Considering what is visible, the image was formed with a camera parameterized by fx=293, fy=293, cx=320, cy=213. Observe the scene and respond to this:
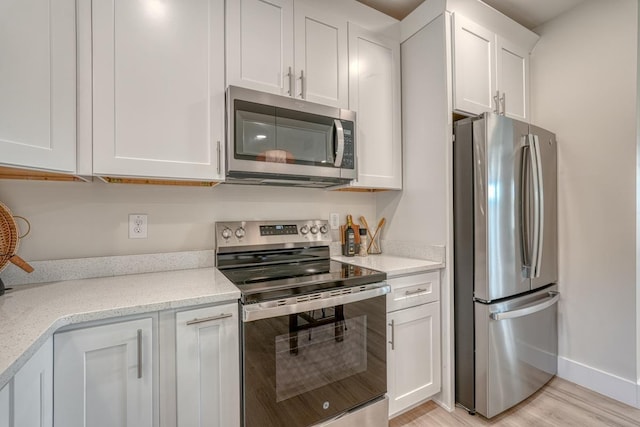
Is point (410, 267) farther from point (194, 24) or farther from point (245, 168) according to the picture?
point (194, 24)

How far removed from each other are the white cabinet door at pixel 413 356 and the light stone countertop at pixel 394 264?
0.23 metres

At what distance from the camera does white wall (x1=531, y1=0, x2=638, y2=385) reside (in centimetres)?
184

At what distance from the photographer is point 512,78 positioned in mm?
2172

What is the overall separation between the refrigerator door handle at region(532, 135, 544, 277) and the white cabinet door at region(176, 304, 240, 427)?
1.82m

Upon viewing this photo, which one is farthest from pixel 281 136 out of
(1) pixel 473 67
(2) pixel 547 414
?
(2) pixel 547 414

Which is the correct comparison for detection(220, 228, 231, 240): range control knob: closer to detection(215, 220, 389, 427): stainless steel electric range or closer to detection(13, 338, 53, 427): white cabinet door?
detection(215, 220, 389, 427): stainless steel electric range

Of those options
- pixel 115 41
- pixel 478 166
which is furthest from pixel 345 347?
pixel 115 41

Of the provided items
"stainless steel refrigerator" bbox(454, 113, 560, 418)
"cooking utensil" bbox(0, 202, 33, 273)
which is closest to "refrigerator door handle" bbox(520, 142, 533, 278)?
"stainless steel refrigerator" bbox(454, 113, 560, 418)

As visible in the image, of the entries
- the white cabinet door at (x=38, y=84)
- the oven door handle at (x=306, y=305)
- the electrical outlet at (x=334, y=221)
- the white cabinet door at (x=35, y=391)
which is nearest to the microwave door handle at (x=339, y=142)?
the electrical outlet at (x=334, y=221)

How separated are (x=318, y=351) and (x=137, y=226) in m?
1.14

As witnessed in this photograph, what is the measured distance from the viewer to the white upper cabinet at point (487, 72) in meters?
1.84

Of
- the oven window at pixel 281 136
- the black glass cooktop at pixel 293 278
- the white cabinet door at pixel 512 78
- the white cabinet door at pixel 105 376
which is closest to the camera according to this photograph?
the white cabinet door at pixel 105 376

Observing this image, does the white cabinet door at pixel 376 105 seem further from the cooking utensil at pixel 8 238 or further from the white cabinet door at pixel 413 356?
the cooking utensil at pixel 8 238

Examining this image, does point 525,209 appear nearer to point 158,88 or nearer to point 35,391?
point 158,88
